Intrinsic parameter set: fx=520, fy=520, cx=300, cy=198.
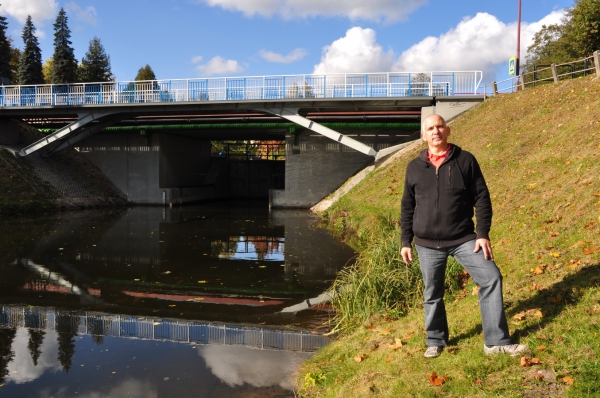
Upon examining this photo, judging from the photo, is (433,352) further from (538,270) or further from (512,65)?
(512,65)

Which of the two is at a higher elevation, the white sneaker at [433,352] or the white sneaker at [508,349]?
the white sneaker at [508,349]

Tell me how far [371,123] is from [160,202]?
1509 cm

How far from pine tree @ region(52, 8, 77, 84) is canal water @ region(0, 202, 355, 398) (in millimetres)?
41097

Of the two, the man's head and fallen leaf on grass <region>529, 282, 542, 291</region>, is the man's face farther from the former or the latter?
fallen leaf on grass <region>529, 282, 542, 291</region>

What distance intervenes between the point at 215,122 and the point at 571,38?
26.1 metres

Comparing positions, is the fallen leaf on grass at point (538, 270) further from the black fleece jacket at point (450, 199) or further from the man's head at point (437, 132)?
the man's head at point (437, 132)

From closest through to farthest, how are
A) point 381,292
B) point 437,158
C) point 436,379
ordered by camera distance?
1. point 436,379
2. point 437,158
3. point 381,292

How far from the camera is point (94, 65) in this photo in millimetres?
62344

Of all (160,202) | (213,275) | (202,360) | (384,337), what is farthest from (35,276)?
(160,202)

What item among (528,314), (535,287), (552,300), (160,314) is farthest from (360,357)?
(160,314)

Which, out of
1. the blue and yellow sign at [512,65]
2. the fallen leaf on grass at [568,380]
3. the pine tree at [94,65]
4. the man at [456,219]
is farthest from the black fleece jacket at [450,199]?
the pine tree at [94,65]

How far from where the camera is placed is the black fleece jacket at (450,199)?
4102 millimetres

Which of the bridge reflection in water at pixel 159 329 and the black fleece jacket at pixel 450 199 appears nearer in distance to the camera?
the black fleece jacket at pixel 450 199

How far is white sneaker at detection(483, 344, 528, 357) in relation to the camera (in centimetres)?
402
